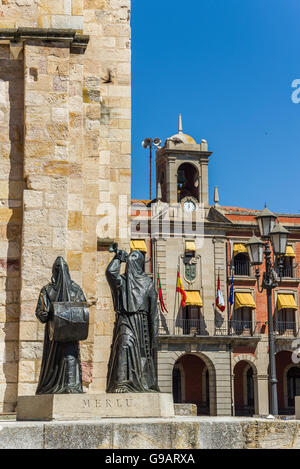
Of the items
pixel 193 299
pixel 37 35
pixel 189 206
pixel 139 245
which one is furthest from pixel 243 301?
pixel 37 35

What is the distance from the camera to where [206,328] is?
44.0 m

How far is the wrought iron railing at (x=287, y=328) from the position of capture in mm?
45594

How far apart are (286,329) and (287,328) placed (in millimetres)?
86

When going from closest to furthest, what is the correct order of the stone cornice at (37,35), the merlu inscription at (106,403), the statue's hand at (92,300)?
1. the merlu inscription at (106,403)
2. the statue's hand at (92,300)
3. the stone cornice at (37,35)

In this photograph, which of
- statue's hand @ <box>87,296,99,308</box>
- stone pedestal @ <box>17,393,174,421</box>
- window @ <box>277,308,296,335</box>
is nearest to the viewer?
stone pedestal @ <box>17,393,174,421</box>

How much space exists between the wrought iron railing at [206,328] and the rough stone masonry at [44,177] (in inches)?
A: 1213

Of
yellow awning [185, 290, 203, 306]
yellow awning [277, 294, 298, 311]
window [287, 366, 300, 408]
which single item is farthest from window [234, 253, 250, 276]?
window [287, 366, 300, 408]

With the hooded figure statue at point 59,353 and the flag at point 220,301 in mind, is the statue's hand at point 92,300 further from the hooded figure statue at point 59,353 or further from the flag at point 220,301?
the flag at point 220,301

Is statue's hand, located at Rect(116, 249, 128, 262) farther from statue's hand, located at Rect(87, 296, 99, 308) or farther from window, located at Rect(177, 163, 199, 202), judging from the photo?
Result: window, located at Rect(177, 163, 199, 202)

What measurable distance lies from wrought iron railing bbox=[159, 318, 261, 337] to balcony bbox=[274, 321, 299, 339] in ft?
4.24

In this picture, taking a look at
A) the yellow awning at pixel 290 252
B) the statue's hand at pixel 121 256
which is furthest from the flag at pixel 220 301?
the statue's hand at pixel 121 256

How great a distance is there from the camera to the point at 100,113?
1295 centimetres

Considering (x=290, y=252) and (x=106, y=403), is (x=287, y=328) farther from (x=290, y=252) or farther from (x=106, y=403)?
(x=106, y=403)

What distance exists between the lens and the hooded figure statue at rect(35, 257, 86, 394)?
8891mm
